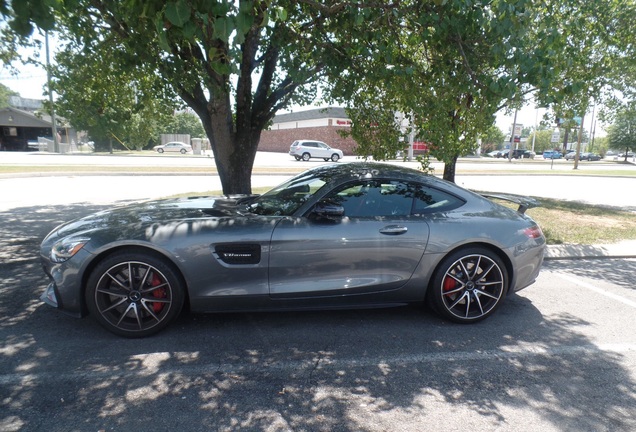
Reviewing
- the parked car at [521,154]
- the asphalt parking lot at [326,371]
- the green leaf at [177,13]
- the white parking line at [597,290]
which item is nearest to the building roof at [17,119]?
the asphalt parking lot at [326,371]

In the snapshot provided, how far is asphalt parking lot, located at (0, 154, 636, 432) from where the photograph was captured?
8.38ft

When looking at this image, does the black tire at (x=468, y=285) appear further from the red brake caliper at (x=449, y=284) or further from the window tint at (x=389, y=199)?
the window tint at (x=389, y=199)

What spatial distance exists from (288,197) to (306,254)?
2.85ft

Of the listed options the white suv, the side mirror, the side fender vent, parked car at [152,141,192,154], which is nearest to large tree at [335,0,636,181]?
the side mirror

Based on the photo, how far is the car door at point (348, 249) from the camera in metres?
3.57

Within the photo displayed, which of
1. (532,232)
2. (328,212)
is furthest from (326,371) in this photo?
(532,232)

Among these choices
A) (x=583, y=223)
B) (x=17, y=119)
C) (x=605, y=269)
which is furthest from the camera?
(x=17, y=119)

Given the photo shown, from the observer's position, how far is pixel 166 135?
195 ft

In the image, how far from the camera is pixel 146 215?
388cm

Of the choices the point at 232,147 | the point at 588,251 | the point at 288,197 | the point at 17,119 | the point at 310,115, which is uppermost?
the point at 310,115

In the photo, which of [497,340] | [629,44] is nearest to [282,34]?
[497,340]

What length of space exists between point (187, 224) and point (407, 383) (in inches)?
86.5

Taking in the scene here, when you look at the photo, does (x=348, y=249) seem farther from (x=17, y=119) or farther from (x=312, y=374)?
(x=17, y=119)

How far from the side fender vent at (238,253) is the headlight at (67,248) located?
3.63ft
